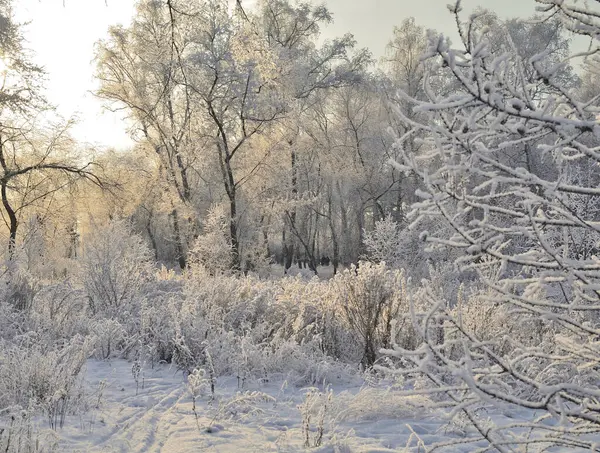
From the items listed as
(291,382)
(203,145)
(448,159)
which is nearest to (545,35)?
(203,145)

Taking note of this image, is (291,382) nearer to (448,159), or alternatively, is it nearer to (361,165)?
(448,159)

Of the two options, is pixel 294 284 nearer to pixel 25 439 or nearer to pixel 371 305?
pixel 371 305

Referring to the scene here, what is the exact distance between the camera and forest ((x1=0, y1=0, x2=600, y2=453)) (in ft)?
4.99

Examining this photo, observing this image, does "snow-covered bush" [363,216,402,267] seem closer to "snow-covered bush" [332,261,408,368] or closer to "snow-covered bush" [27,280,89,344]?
"snow-covered bush" [332,261,408,368]

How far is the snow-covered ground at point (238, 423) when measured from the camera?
3.14 meters

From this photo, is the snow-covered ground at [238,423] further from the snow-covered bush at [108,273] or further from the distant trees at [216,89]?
the distant trees at [216,89]

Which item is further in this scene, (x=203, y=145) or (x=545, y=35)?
(x=545, y=35)

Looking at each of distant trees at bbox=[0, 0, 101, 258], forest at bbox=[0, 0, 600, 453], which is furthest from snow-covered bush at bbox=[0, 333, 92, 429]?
distant trees at bbox=[0, 0, 101, 258]

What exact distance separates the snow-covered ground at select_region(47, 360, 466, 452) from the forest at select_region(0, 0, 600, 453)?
21mm

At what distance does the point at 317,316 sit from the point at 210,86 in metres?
12.9

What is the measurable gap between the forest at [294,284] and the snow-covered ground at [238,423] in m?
0.02

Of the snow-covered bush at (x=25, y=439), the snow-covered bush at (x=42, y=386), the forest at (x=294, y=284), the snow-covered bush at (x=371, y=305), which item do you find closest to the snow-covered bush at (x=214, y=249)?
the forest at (x=294, y=284)

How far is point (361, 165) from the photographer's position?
25.5 meters

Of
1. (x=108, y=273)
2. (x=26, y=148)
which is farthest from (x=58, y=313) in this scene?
(x=26, y=148)
